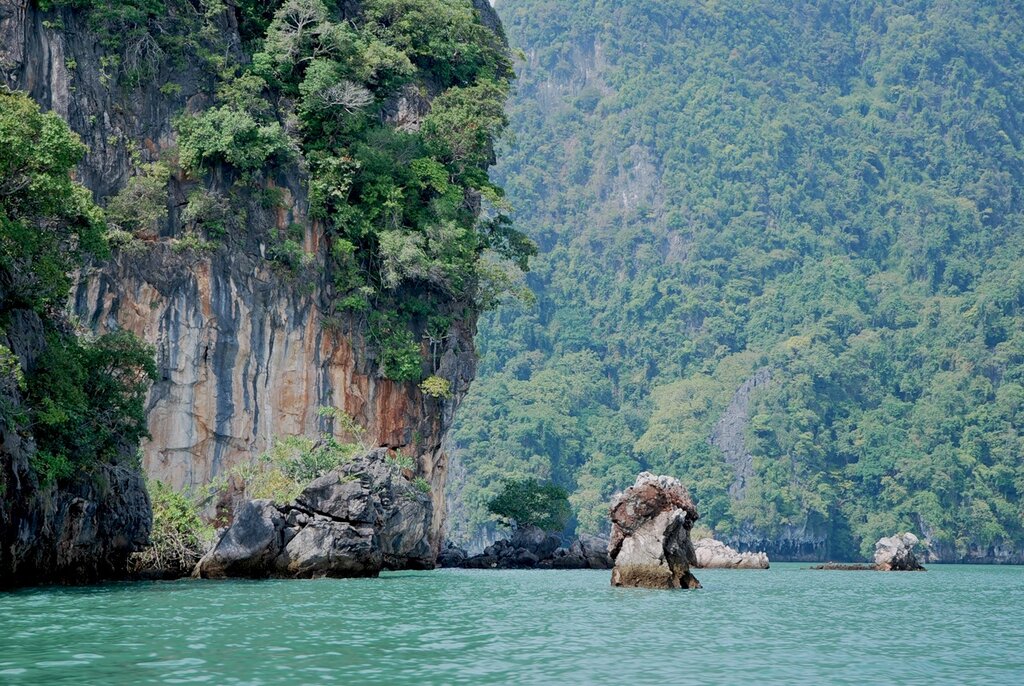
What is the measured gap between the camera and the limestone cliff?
32.2m

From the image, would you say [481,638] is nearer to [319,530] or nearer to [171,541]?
[319,530]

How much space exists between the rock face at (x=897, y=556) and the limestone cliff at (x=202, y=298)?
62.3 feet

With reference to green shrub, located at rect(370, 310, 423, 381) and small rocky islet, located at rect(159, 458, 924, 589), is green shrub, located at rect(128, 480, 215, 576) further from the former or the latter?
green shrub, located at rect(370, 310, 423, 381)

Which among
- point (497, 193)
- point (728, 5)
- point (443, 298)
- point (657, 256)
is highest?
point (728, 5)

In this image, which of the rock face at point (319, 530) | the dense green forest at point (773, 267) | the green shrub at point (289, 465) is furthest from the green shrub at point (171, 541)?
the dense green forest at point (773, 267)

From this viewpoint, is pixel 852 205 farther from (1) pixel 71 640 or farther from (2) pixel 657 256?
(1) pixel 71 640

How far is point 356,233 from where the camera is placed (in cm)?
3828

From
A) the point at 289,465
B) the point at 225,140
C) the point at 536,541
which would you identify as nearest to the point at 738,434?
the point at 536,541

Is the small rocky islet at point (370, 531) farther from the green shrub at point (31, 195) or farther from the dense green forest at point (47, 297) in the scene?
the green shrub at point (31, 195)

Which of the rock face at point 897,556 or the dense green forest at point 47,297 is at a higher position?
the dense green forest at point 47,297

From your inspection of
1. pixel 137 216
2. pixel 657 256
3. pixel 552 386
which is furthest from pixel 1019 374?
pixel 137 216

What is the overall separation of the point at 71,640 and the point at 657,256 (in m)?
109

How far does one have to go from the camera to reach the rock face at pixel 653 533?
25.6 metres

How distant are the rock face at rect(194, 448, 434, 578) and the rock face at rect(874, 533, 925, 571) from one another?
2255 cm
